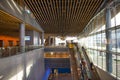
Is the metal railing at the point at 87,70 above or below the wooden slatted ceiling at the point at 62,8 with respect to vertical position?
below

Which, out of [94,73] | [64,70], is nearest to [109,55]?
[94,73]

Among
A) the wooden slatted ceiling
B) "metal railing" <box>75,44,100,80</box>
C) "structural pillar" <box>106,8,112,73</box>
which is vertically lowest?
"metal railing" <box>75,44,100,80</box>

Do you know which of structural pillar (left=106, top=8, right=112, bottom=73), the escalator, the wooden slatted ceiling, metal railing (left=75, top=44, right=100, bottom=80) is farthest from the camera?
the wooden slatted ceiling

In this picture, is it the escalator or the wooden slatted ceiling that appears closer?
the escalator

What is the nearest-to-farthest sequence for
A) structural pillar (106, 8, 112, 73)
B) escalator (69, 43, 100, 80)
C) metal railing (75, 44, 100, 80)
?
1. structural pillar (106, 8, 112, 73)
2. metal railing (75, 44, 100, 80)
3. escalator (69, 43, 100, 80)

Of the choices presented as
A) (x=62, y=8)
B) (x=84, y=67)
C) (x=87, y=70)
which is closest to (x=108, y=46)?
(x=87, y=70)

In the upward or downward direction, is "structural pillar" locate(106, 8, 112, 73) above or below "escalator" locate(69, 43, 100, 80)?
above

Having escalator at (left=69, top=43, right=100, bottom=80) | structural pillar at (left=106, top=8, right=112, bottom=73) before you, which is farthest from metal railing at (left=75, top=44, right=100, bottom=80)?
structural pillar at (left=106, top=8, right=112, bottom=73)

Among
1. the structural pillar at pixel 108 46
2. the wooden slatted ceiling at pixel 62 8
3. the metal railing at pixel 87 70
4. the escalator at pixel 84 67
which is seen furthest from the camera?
the wooden slatted ceiling at pixel 62 8

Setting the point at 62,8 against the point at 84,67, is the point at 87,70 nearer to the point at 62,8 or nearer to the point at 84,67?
the point at 84,67

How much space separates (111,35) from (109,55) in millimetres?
1584

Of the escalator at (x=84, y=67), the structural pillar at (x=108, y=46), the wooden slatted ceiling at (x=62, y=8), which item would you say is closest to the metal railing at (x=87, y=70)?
the escalator at (x=84, y=67)

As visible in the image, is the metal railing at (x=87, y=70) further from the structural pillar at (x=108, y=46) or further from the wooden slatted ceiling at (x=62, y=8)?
the wooden slatted ceiling at (x=62, y=8)

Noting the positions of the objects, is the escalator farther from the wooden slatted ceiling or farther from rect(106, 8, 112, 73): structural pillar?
the wooden slatted ceiling
